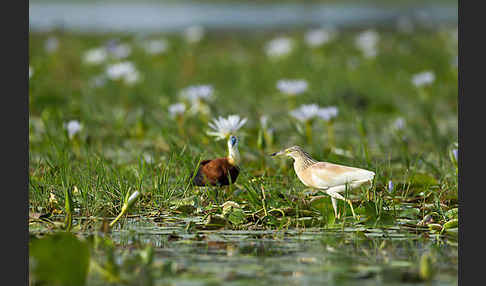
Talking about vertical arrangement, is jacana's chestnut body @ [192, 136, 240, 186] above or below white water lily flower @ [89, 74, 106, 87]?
below

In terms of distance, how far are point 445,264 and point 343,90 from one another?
545 cm

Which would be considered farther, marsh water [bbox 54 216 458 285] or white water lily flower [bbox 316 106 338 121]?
white water lily flower [bbox 316 106 338 121]

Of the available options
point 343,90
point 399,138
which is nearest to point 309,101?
point 343,90

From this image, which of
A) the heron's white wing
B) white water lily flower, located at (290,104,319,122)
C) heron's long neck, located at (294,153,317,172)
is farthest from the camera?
white water lily flower, located at (290,104,319,122)

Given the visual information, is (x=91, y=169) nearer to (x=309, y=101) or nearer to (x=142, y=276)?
(x=142, y=276)

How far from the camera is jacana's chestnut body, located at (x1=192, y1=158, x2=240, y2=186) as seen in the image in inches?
172

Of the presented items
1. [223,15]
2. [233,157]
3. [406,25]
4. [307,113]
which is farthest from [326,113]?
[223,15]

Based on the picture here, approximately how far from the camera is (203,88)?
6168 mm

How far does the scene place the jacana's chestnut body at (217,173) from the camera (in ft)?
14.3

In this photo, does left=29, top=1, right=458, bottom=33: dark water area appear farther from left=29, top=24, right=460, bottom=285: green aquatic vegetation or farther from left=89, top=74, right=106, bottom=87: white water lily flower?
left=29, top=24, right=460, bottom=285: green aquatic vegetation

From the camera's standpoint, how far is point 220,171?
4355mm

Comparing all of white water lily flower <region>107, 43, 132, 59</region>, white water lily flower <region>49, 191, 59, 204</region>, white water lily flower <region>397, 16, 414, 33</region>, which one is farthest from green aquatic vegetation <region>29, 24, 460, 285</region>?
white water lily flower <region>397, 16, 414, 33</region>

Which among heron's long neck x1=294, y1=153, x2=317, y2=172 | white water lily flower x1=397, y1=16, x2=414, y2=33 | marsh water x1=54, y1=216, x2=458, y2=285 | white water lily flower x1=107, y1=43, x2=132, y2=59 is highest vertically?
white water lily flower x1=397, y1=16, x2=414, y2=33

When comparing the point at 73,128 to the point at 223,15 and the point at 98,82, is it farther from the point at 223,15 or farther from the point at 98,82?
the point at 223,15
